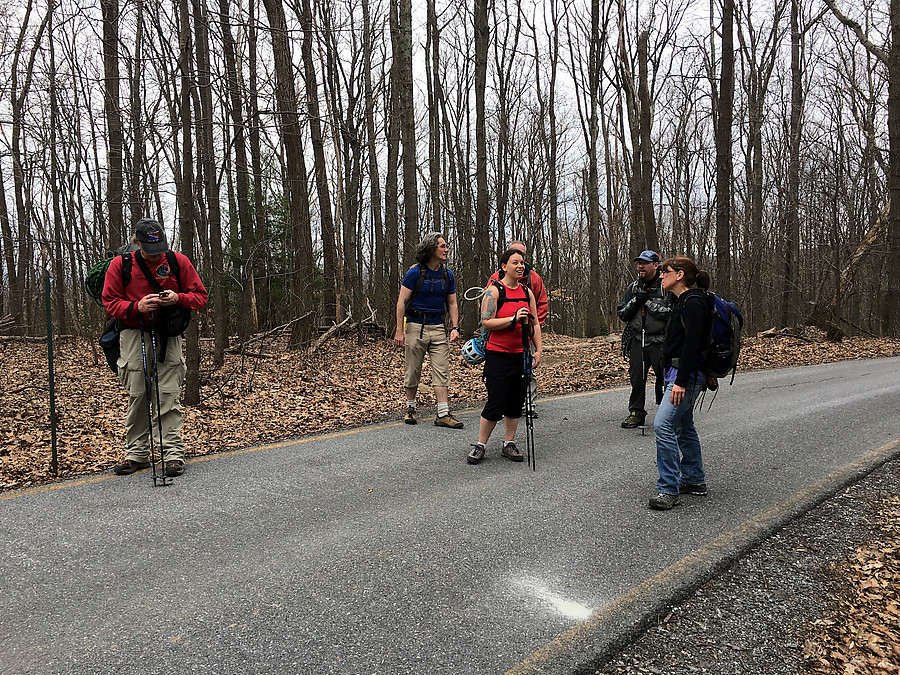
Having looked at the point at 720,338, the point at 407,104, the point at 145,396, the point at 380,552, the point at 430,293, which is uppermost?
the point at 407,104

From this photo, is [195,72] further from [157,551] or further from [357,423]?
[157,551]

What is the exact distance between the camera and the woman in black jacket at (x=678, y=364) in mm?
4383

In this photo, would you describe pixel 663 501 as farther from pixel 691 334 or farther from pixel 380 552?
pixel 380 552

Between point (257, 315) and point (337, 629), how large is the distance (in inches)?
668

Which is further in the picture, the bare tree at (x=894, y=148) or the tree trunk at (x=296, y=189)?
the bare tree at (x=894, y=148)

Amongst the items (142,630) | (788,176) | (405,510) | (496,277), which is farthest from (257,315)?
(788,176)

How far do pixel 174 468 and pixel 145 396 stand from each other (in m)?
0.74

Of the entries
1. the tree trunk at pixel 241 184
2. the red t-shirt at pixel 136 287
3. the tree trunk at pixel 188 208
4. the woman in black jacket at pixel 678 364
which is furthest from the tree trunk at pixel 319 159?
the woman in black jacket at pixel 678 364

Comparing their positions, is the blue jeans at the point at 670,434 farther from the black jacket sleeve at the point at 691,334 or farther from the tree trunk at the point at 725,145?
the tree trunk at the point at 725,145

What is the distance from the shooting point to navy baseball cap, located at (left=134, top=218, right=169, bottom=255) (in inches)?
205

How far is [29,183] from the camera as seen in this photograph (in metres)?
20.9

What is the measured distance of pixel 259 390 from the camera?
1048 centimetres

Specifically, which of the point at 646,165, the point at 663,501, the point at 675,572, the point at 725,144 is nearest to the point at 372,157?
the point at 646,165

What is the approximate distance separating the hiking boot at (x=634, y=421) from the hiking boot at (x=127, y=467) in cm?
533
